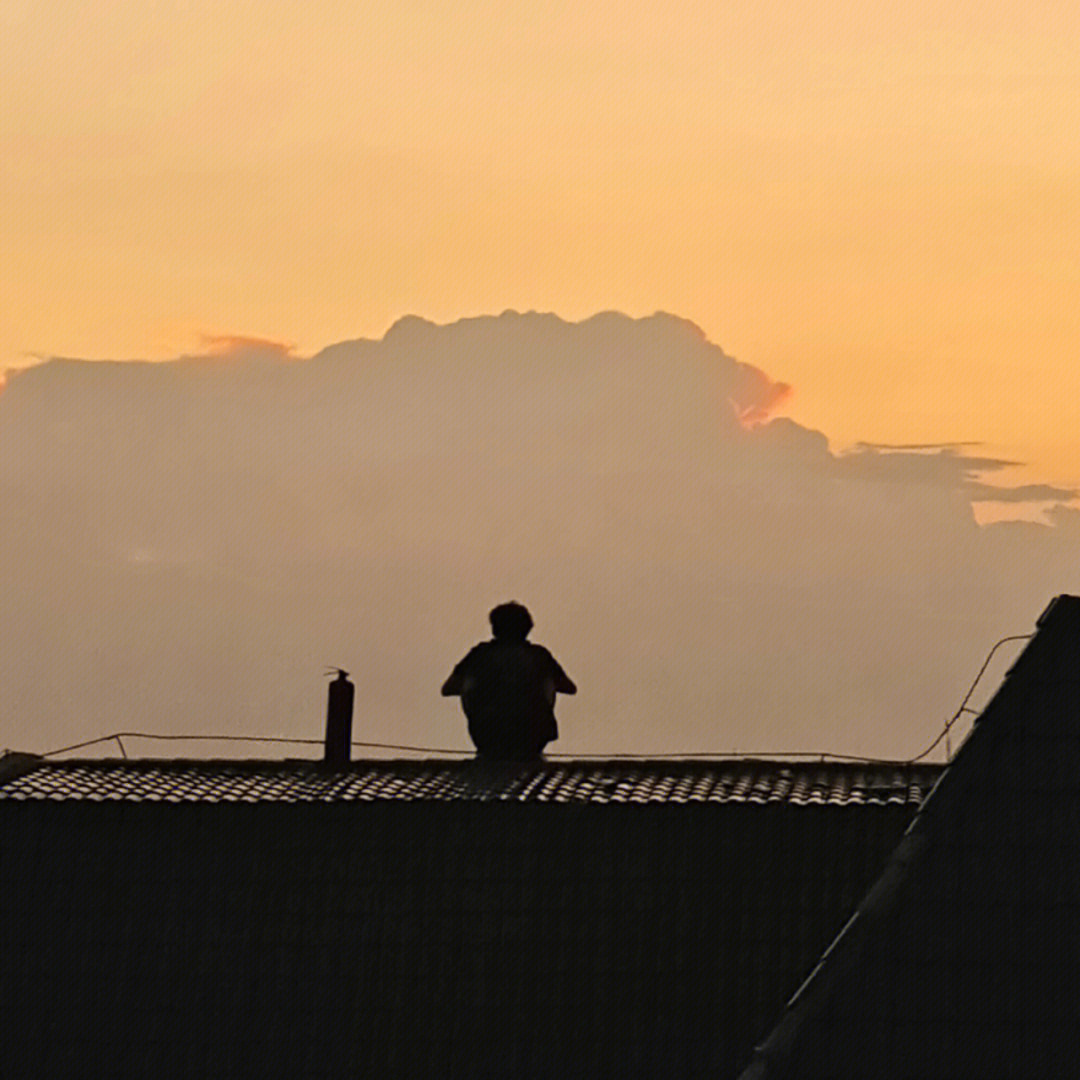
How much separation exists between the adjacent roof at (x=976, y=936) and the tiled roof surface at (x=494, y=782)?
6.11m

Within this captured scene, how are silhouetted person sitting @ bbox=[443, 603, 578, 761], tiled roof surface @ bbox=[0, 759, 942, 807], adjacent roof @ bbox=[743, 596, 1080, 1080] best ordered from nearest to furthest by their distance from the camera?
1. adjacent roof @ bbox=[743, 596, 1080, 1080]
2. tiled roof surface @ bbox=[0, 759, 942, 807]
3. silhouetted person sitting @ bbox=[443, 603, 578, 761]

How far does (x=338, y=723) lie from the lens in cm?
2802

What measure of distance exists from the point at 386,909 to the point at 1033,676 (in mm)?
7952

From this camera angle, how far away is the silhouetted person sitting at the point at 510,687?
26438 mm

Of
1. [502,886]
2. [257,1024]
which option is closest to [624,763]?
[502,886]

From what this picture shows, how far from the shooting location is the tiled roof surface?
26.0 metres

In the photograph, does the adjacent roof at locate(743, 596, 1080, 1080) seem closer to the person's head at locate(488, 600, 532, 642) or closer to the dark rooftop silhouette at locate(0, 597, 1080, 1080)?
the dark rooftop silhouette at locate(0, 597, 1080, 1080)

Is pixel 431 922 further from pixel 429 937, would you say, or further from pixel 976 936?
pixel 976 936

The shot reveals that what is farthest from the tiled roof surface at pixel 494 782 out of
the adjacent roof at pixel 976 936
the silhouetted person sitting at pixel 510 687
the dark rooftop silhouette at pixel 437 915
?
the adjacent roof at pixel 976 936

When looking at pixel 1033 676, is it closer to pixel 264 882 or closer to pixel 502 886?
pixel 502 886

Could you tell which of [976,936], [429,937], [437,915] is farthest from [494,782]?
[976,936]

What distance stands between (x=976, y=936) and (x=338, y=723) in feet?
34.2

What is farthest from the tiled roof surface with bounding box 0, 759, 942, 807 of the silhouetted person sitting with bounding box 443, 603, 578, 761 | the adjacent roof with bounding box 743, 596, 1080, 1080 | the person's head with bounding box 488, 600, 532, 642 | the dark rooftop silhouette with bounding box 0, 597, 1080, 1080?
the adjacent roof with bounding box 743, 596, 1080, 1080

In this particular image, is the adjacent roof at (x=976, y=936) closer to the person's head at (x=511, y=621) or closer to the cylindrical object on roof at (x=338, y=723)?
the person's head at (x=511, y=621)
